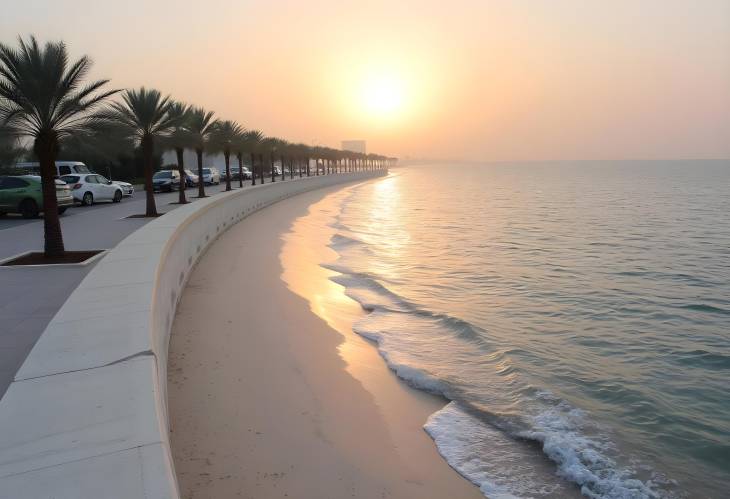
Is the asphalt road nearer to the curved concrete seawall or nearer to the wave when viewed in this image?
the curved concrete seawall

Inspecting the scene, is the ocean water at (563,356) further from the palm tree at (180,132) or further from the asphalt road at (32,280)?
the palm tree at (180,132)

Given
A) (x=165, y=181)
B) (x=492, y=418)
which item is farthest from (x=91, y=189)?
(x=492, y=418)

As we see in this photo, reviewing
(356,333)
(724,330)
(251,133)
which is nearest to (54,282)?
(356,333)

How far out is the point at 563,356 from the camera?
8.66 meters

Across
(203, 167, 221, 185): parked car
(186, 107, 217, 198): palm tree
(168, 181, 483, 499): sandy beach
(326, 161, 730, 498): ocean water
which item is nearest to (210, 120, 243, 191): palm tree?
(186, 107, 217, 198): palm tree

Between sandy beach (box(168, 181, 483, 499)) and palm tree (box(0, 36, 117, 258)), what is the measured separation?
4494 mm

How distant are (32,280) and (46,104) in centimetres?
444

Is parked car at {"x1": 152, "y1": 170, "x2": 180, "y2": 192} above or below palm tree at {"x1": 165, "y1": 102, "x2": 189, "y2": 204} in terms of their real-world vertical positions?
below

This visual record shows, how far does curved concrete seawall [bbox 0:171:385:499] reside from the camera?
2812 mm

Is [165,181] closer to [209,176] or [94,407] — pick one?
[209,176]

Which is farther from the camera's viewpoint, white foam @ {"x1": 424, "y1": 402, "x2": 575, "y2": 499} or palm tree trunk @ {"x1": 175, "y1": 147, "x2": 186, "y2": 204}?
palm tree trunk @ {"x1": 175, "y1": 147, "x2": 186, "y2": 204}

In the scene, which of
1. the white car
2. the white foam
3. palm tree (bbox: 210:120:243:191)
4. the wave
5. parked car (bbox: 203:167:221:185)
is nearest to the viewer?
the white foam

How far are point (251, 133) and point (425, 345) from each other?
137ft

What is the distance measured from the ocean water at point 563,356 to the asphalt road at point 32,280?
4.45 meters
